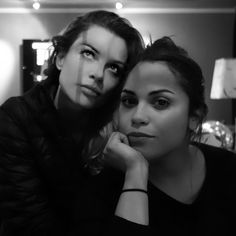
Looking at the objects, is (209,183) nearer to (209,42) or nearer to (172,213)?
(172,213)

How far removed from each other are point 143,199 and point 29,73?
10.8 feet

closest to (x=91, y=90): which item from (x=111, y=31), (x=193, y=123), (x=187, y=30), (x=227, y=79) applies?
(x=111, y=31)

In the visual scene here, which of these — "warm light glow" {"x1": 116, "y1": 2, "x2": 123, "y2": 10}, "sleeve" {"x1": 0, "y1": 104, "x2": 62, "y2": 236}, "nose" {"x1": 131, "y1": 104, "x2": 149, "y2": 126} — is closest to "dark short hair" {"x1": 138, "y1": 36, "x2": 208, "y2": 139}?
"nose" {"x1": 131, "y1": 104, "x2": 149, "y2": 126}

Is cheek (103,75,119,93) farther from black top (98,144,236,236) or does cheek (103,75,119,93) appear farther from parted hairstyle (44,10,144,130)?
black top (98,144,236,236)

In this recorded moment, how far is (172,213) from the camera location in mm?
804

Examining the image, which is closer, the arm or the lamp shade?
the arm

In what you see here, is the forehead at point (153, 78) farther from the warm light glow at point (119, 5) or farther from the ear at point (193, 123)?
the warm light glow at point (119, 5)

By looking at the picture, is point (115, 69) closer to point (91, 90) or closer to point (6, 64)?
point (91, 90)

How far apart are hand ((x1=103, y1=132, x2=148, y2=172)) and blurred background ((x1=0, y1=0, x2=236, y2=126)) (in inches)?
122

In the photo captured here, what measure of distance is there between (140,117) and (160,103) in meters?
0.06

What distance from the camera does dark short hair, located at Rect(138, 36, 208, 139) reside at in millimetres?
799

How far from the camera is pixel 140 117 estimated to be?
2.46 ft

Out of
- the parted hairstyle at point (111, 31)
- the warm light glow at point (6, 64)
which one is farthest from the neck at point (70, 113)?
the warm light glow at point (6, 64)

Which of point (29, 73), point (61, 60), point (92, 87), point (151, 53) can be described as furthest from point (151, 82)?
point (29, 73)
